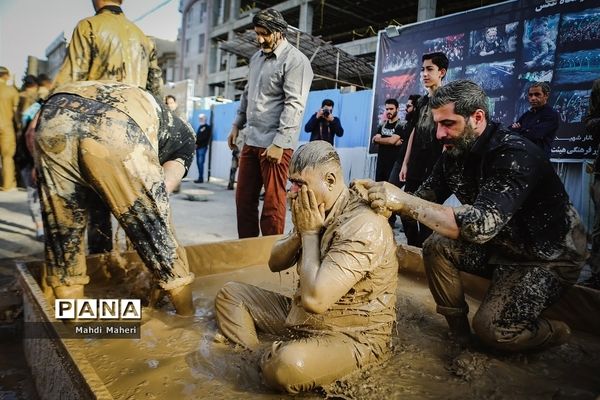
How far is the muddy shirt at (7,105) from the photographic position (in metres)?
7.73

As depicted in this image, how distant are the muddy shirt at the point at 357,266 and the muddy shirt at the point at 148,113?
3.85ft

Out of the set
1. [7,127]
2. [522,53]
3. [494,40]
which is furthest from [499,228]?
[7,127]

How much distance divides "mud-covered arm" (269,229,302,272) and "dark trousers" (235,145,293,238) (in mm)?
1560

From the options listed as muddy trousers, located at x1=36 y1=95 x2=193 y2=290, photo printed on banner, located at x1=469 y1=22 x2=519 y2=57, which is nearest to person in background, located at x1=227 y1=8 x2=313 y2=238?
muddy trousers, located at x1=36 y1=95 x2=193 y2=290

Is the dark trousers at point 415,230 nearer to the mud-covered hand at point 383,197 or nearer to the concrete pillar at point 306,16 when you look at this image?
the mud-covered hand at point 383,197

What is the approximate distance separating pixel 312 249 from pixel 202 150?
1049 centimetres

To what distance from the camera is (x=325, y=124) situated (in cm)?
738

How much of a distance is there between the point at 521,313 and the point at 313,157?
1371 mm

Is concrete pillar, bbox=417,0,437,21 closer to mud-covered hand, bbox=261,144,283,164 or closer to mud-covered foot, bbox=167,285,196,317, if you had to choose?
mud-covered hand, bbox=261,144,283,164

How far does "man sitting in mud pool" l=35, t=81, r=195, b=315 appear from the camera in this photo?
2057 mm

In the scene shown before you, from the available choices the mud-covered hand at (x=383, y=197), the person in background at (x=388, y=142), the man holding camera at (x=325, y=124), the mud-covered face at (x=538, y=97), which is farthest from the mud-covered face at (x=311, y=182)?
the man holding camera at (x=325, y=124)

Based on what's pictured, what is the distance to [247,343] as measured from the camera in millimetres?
2148

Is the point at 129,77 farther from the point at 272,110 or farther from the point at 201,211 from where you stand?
the point at 201,211

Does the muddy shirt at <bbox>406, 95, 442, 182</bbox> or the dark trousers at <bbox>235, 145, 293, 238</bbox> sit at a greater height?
the muddy shirt at <bbox>406, 95, 442, 182</bbox>
